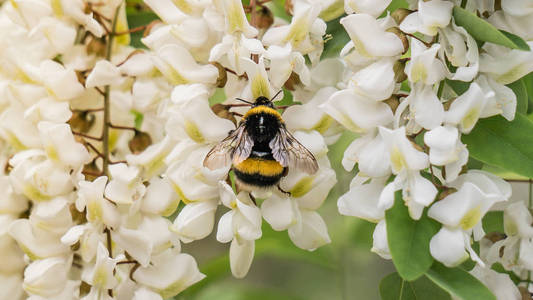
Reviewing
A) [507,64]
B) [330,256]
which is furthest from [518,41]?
[330,256]

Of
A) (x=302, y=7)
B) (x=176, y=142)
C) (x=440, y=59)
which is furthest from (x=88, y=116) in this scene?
(x=440, y=59)

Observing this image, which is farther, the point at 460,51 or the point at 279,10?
the point at 279,10

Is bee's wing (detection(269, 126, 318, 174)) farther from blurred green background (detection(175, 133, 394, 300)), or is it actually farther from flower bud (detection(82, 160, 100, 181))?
blurred green background (detection(175, 133, 394, 300))

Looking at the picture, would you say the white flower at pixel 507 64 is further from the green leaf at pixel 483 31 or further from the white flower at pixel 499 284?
the white flower at pixel 499 284

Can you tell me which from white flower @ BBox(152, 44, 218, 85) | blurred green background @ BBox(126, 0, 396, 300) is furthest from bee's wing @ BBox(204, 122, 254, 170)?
blurred green background @ BBox(126, 0, 396, 300)

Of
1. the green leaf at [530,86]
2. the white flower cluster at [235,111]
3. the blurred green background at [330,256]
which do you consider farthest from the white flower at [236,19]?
the blurred green background at [330,256]

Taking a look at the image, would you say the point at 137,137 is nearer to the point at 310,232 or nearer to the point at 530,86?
the point at 310,232
